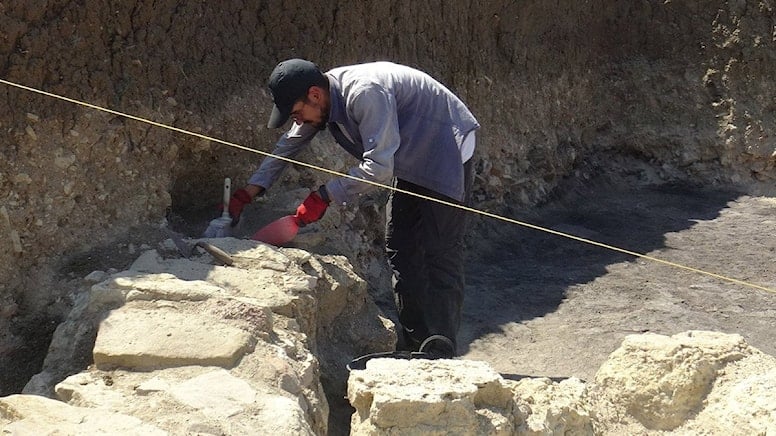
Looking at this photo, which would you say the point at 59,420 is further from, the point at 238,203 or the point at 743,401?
the point at 743,401

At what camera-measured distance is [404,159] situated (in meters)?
4.58

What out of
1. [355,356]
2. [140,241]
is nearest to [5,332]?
[140,241]

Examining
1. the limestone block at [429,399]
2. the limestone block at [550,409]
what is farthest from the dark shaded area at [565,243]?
the limestone block at [429,399]

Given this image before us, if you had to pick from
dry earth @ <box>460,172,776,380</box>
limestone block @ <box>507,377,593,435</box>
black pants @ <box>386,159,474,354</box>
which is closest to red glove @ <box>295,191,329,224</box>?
black pants @ <box>386,159,474,354</box>

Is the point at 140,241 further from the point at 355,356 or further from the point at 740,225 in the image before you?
the point at 740,225

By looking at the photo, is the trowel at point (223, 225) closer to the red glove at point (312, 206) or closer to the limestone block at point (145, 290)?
the red glove at point (312, 206)

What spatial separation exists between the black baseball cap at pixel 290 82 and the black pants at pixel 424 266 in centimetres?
81

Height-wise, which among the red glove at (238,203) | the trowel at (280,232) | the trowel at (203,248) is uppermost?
the red glove at (238,203)

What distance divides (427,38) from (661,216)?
2716mm

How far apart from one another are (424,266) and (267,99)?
1.49 m

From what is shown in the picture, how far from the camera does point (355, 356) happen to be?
4.50 meters

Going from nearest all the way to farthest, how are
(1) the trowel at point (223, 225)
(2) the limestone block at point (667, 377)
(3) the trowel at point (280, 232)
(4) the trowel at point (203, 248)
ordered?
1. (2) the limestone block at point (667, 377)
2. (4) the trowel at point (203, 248)
3. (3) the trowel at point (280, 232)
4. (1) the trowel at point (223, 225)

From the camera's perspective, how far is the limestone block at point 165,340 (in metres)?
3.20

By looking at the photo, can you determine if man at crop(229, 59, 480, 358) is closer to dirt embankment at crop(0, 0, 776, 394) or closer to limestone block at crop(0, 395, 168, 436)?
dirt embankment at crop(0, 0, 776, 394)
